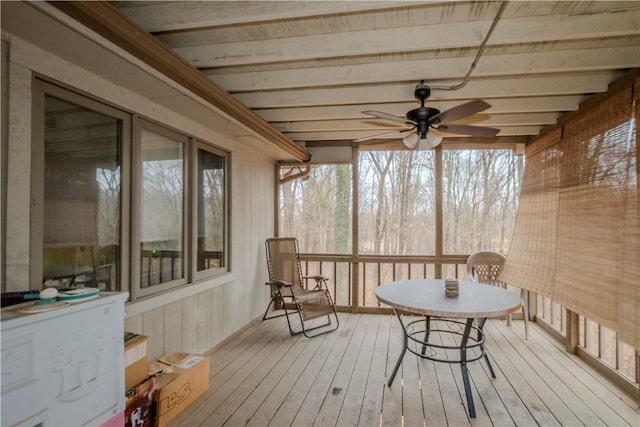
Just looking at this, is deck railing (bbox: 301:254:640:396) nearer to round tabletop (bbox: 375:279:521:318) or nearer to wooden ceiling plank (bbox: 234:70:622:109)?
round tabletop (bbox: 375:279:521:318)

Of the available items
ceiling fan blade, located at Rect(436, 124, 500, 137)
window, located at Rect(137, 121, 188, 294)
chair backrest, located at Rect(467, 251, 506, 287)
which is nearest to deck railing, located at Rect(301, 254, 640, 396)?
chair backrest, located at Rect(467, 251, 506, 287)

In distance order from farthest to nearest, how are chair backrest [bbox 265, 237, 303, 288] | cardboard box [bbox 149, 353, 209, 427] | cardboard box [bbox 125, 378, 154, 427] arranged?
1. chair backrest [bbox 265, 237, 303, 288]
2. cardboard box [bbox 149, 353, 209, 427]
3. cardboard box [bbox 125, 378, 154, 427]

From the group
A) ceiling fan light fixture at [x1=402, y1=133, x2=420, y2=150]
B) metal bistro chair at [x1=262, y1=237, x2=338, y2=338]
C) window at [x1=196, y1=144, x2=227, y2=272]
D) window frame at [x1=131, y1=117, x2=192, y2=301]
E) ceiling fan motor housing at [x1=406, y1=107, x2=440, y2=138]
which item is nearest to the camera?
window frame at [x1=131, y1=117, x2=192, y2=301]

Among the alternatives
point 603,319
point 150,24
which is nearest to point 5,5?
point 150,24

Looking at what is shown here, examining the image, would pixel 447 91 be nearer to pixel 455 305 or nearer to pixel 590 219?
pixel 590 219

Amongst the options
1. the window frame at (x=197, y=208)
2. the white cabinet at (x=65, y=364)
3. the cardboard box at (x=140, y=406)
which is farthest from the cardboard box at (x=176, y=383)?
the window frame at (x=197, y=208)

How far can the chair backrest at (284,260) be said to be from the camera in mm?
4461

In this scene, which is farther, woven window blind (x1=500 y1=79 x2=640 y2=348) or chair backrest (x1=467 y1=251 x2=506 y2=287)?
chair backrest (x1=467 y1=251 x2=506 y2=287)

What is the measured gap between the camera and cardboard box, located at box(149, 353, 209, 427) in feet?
6.96

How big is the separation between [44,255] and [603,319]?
377 cm

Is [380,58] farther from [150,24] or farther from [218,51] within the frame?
[150,24]

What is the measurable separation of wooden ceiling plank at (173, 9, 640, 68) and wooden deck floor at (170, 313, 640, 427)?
7.98 feet

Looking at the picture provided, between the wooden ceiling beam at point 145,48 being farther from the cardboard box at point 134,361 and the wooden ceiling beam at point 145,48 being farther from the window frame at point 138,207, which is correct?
the cardboard box at point 134,361

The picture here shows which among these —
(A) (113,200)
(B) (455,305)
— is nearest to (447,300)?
(B) (455,305)
